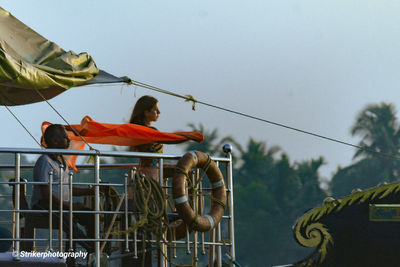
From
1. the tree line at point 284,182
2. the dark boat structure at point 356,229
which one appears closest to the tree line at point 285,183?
the tree line at point 284,182

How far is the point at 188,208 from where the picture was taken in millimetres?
6824

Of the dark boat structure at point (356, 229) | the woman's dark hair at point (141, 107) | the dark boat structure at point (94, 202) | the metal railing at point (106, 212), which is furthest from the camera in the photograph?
the dark boat structure at point (356, 229)

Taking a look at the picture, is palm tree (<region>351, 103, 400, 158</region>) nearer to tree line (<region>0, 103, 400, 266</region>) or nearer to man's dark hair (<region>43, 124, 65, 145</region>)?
tree line (<region>0, 103, 400, 266</region>)

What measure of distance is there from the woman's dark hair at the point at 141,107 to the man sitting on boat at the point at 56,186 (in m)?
1.09

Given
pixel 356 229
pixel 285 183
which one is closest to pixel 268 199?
pixel 285 183

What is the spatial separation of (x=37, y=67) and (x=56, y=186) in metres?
1.41

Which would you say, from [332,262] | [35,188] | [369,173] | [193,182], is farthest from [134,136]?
[369,173]

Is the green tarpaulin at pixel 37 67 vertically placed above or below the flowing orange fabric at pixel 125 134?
above

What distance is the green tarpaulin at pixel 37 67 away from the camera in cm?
713

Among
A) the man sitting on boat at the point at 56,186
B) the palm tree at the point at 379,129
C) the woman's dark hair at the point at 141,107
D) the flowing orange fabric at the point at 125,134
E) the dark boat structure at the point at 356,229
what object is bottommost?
the dark boat structure at the point at 356,229

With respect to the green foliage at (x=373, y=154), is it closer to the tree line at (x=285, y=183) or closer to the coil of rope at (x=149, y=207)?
the tree line at (x=285, y=183)

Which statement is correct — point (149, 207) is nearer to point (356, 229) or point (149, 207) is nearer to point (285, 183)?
point (356, 229)

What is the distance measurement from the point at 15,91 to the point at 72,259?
1.87m

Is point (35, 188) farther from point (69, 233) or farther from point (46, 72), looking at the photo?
point (46, 72)
